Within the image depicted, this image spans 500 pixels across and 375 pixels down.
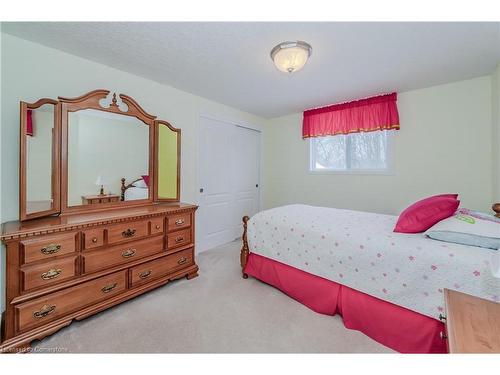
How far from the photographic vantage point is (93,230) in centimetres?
167

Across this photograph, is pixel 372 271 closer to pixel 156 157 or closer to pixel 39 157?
pixel 156 157

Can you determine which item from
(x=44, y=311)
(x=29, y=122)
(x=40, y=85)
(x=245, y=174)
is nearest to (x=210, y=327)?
(x=44, y=311)

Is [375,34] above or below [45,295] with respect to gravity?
above

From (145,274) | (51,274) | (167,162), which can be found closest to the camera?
(51,274)

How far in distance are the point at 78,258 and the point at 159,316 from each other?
780mm

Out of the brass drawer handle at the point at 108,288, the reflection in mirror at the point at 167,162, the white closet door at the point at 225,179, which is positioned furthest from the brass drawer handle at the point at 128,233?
the white closet door at the point at 225,179

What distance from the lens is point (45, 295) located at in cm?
147

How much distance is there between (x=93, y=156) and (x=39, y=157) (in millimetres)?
383

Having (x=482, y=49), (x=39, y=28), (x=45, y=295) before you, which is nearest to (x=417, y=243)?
(x=482, y=49)

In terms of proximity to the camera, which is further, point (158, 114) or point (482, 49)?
point (158, 114)

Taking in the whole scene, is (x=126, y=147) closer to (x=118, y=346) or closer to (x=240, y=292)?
(x=118, y=346)

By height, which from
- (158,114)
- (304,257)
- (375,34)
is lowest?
(304,257)

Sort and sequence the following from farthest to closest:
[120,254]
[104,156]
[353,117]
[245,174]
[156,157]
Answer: [245,174]
[353,117]
[156,157]
[104,156]
[120,254]

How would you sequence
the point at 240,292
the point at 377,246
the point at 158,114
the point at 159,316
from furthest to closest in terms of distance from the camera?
1. the point at 158,114
2. the point at 240,292
3. the point at 159,316
4. the point at 377,246
